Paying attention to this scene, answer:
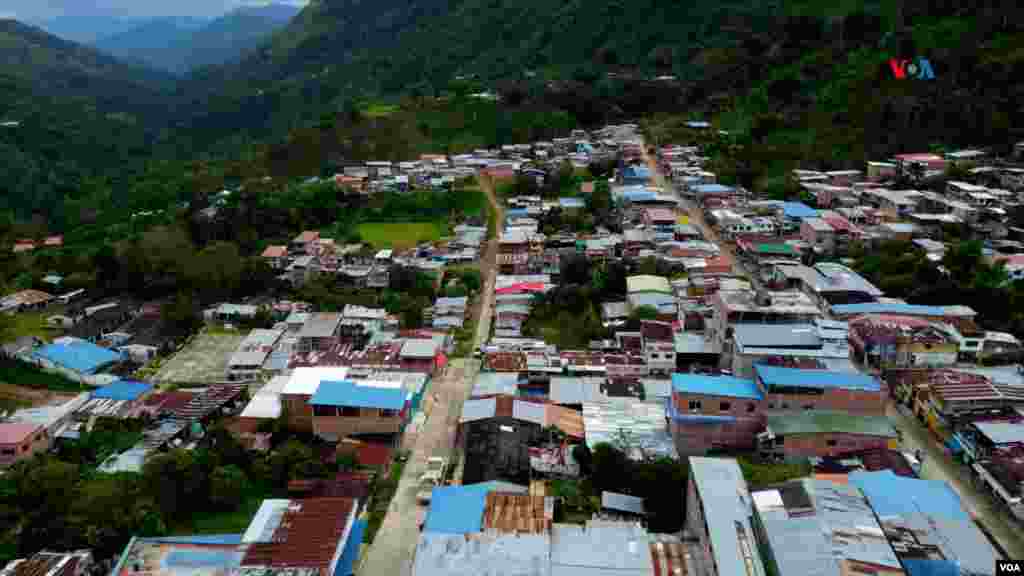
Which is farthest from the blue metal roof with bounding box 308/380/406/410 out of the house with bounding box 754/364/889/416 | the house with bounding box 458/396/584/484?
the house with bounding box 754/364/889/416

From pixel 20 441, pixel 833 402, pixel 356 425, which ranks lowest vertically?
pixel 20 441

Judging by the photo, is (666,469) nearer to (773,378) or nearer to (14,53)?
(773,378)

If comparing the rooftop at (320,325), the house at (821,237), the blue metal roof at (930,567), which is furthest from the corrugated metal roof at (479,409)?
the house at (821,237)

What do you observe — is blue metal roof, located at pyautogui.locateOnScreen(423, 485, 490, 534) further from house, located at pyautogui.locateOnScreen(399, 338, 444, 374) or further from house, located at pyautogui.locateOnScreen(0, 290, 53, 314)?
house, located at pyautogui.locateOnScreen(0, 290, 53, 314)

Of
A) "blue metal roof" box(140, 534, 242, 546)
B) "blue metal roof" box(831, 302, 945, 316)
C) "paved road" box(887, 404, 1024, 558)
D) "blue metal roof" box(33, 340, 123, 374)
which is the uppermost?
"blue metal roof" box(831, 302, 945, 316)

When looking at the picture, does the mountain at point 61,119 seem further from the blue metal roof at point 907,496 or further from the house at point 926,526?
the house at point 926,526

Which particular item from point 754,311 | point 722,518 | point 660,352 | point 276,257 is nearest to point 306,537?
point 722,518

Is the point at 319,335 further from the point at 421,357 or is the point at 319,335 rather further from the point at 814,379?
the point at 814,379
